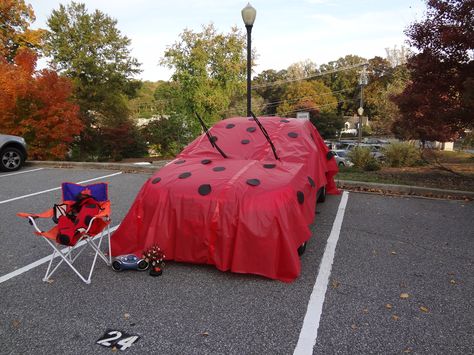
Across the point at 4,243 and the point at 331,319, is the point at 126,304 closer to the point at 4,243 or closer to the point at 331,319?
the point at 331,319

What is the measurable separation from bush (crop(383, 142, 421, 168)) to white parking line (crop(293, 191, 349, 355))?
9.01 meters

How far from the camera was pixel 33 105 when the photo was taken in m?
10.9

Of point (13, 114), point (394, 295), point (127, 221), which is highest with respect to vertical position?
point (13, 114)

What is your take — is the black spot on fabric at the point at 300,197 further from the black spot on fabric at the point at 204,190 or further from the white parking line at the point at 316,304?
the black spot on fabric at the point at 204,190

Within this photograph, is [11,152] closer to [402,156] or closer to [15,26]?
[402,156]

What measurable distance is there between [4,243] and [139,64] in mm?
30382

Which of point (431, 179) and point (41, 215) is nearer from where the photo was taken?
point (41, 215)

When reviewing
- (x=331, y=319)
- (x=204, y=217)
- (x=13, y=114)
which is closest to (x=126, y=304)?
(x=204, y=217)

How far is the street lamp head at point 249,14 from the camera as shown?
8258 millimetres

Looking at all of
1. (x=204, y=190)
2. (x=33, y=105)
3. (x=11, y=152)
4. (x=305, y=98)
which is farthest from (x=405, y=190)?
(x=305, y=98)

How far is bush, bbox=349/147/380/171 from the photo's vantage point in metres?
11.4

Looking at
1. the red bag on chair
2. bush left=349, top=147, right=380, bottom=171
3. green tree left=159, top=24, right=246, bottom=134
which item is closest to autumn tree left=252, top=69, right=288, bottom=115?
green tree left=159, top=24, right=246, bottom=134

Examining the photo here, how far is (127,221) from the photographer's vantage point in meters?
3.98

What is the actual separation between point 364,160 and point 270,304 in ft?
31.0
